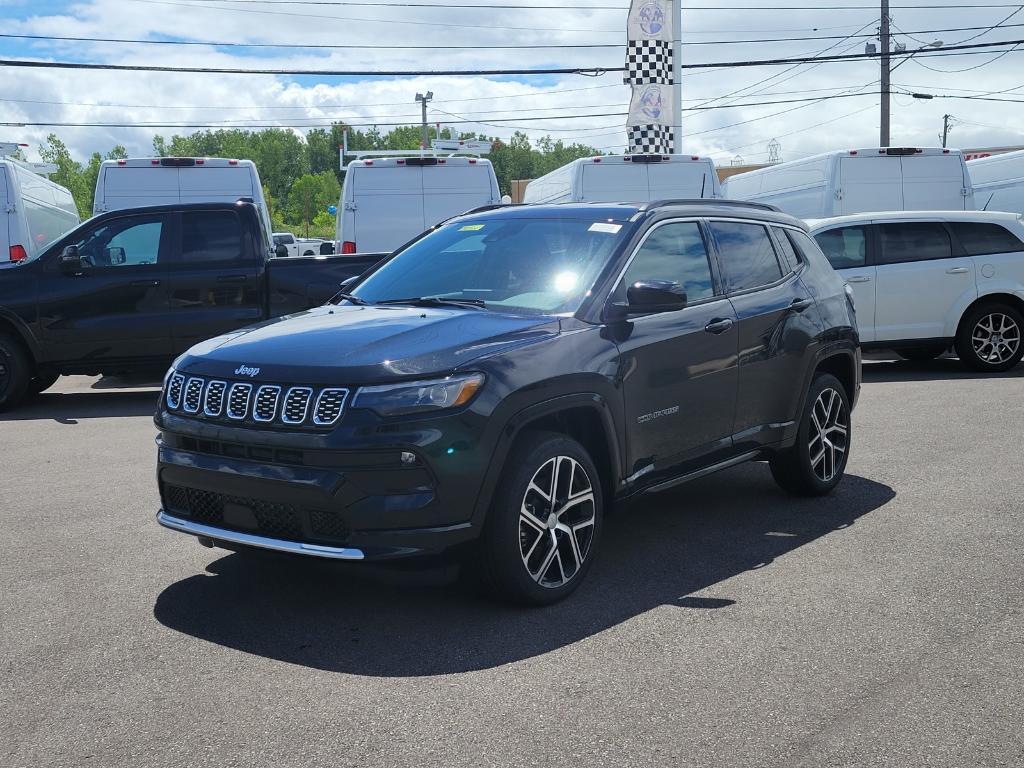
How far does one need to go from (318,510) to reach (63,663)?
1.10 meters

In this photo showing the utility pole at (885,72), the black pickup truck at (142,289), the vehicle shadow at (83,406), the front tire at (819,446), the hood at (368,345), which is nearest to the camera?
the hood at (368,345)

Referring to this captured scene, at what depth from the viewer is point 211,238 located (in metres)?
12.1

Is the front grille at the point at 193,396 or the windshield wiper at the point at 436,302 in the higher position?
the windshield wiper at the point at 436,302

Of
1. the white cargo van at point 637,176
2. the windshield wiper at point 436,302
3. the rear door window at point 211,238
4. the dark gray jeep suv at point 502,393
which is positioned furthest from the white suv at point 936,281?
the windshield wiper at point 436,302

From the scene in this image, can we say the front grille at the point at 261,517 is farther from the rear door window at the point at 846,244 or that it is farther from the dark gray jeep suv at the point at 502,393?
the rear door window at the point at 846,244

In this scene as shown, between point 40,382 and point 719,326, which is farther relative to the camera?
point 40,382

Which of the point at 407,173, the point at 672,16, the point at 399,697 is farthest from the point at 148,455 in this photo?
the point at 672,16

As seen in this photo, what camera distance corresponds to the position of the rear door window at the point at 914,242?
13055mm

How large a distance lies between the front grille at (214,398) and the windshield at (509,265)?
1.30 meters

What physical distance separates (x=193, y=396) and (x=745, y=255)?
10.6 feet

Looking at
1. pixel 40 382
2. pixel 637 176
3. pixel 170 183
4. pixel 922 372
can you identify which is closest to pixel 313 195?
pixel 170 183

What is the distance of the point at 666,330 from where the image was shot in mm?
5578

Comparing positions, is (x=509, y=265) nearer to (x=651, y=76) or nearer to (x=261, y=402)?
(x=261, y=402)

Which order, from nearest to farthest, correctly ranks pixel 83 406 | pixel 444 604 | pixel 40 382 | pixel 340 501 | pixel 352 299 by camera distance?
pixel 340 501
pixel 444 604
pixel 352 299
pixel 83 406
pixel 40 382
